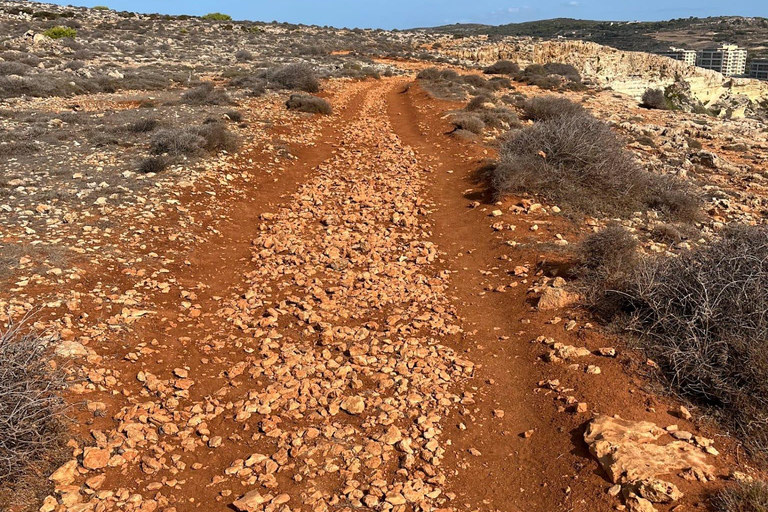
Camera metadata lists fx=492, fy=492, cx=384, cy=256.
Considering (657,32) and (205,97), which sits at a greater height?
(657,32)

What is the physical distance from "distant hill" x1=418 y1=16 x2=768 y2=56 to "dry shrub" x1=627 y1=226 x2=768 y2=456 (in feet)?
286

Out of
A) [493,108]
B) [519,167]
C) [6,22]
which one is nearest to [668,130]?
[493,108]

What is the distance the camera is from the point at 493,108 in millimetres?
16656

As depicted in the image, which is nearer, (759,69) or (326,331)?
(326,331)

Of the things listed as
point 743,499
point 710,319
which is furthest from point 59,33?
point 743,499

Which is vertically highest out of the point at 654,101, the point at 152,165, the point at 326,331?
the point at 152,165

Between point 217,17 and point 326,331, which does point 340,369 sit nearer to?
point 326,331

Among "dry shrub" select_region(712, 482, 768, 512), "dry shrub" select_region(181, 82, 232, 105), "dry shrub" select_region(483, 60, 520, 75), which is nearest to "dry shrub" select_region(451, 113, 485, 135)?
"dry shrub" select_region(181, 82, 232, 105)

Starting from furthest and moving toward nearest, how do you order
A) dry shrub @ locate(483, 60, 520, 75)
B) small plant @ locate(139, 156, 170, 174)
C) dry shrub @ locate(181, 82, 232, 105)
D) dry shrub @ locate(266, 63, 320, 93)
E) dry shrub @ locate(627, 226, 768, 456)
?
dry shrub @ locate(483, 60, 520, 75) → dry shrub @ locate(266, 63, 320, 93) → dry shrub @ locate(181, 82, 232, 105) → small plant @ locate(139, 156, 170, 174) → dry shrub @ locate(627, 226, 768, 456)

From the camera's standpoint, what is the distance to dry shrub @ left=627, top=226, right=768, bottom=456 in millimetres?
3568

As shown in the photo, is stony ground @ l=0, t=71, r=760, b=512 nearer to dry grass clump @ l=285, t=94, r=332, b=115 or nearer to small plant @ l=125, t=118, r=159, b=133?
small plant @ l=125, t=118, r=159, b=133

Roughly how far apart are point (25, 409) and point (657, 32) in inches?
5206


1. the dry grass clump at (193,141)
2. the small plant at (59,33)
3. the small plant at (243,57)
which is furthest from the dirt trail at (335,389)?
the small plant at (59,33)

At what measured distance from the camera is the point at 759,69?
228 feet
